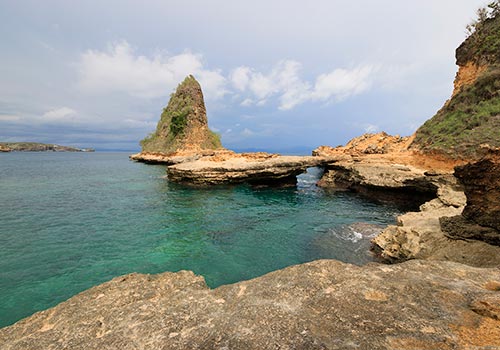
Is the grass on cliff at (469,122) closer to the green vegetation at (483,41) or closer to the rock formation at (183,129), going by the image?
the green vegetation at (483,41)

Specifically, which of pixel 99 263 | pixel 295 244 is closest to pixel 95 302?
pixel 99 263

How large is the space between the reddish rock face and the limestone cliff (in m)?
63.3

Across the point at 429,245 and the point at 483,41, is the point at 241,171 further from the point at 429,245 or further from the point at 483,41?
the point at 483,41

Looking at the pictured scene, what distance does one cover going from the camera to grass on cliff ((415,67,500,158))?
64.8 feet

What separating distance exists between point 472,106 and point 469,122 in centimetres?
284

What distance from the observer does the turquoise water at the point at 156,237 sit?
30.0 feet

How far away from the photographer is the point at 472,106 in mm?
23766

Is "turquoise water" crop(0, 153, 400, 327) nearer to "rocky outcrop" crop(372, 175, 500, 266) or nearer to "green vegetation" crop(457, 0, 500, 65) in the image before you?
"rocky outcrop" crop(372, 175, 500, 266)

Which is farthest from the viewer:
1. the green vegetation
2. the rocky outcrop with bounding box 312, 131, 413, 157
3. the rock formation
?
the rock formation

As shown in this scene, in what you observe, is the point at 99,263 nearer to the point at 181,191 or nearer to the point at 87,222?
the point at 87,222

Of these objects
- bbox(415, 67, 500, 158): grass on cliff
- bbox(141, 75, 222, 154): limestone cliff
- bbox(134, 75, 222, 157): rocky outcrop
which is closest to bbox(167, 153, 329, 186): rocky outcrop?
bbox(415, 67, 500, 158): grass on cliff

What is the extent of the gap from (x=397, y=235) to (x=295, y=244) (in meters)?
4.71

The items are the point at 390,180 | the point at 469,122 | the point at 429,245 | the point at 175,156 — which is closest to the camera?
the point at 429,245

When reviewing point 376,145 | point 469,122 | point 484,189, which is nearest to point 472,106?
point 469,122
